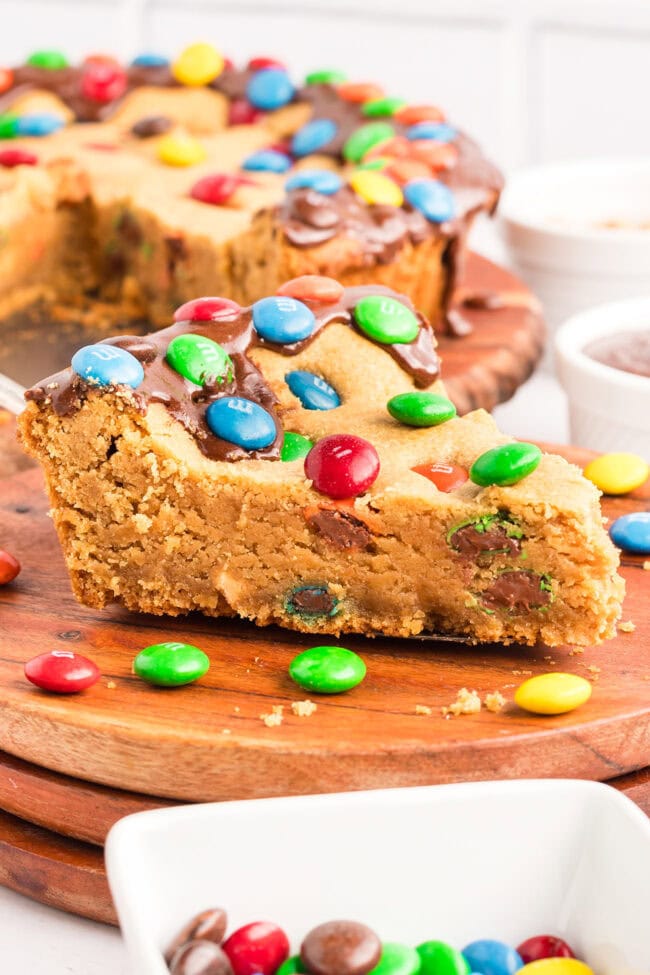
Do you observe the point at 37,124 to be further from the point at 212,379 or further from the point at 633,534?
the point at 633,534

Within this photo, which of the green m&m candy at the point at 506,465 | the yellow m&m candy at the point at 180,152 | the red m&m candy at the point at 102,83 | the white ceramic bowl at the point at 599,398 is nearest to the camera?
the green m&m candy at the point at 506,465

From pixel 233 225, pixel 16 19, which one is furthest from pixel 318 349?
pixel 16 19

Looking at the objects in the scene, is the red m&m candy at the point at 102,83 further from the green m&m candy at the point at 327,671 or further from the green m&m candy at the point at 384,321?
the green m&m candy at the point at 327,671

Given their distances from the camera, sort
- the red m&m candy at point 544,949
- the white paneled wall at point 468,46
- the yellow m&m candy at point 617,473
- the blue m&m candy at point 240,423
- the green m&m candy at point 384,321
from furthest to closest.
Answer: the white paneled wall at point 468,46
the yellow m&m candy at point 617,473
the green m&m candy at point 384,321
the blue m&m candy at point 240,423
the red m&m candy at point 544,949

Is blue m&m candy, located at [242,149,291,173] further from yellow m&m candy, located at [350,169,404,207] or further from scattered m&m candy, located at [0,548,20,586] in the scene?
scattered m&m candy, located at [0,548,20,586]

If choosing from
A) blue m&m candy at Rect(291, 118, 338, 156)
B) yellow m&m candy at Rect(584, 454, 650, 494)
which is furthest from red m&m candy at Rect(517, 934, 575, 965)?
blue m&m candy at Rect(291, 118, 338, 156)

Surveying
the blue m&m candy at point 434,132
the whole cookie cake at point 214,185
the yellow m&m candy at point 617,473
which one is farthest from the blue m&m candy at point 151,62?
the yellow m&m candy at point 617,473
